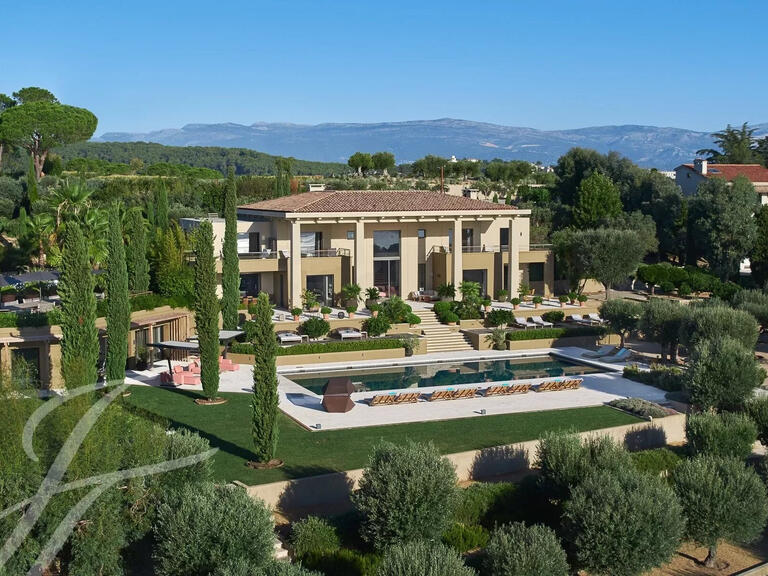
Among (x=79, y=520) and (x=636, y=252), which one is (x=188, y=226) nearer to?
(x=636, y=252)

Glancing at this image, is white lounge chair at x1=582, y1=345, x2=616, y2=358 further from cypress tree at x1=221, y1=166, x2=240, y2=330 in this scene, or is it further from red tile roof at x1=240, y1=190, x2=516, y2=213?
cypress tree at x1=221, y1=166, x2=240, y2=330

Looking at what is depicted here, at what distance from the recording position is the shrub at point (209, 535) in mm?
15297

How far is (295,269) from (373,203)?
5407 mm

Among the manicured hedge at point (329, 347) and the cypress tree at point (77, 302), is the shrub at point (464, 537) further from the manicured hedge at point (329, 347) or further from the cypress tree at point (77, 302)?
Answer: the manicured hedge at point (329, 347)

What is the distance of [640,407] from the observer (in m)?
27.0

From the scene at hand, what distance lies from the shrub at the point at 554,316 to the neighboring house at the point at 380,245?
4.09 metres

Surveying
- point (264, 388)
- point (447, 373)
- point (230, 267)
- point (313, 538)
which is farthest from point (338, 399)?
point (230, 267)

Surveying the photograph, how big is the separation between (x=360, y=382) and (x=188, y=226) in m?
19.2

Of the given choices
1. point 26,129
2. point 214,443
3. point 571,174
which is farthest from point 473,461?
point 26,129

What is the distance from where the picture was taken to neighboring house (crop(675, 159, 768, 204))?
6688cm

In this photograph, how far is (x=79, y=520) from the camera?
51.3 feet

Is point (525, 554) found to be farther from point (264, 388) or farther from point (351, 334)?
point (351, 334)

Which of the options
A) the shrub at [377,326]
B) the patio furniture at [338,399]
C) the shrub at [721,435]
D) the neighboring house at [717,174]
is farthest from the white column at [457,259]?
the neighboring house at [717,174]

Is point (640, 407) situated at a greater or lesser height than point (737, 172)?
lesser
